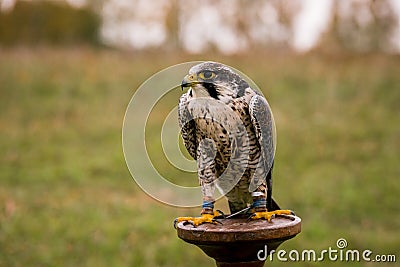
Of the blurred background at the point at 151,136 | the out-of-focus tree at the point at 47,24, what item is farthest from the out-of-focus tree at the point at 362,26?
the out-of-focus tree at the point at 47,24

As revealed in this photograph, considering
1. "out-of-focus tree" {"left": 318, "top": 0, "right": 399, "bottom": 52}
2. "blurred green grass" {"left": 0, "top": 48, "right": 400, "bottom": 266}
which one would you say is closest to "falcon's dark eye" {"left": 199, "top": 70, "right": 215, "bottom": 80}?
"blurred green grass" {"left": 0, "top": 48, "right": 400, "bottom": 266}

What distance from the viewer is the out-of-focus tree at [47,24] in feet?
56.1

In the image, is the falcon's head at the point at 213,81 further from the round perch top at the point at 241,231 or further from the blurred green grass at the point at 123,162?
the blurred green grass at the point at 123,162

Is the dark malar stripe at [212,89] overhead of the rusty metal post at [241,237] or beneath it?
overhead

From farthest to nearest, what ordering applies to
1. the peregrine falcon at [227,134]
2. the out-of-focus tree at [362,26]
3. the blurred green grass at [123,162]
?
1. the out-of-focus tree at [362,26]
2. the blurred green grass at [123,162]
3. the peregrine falcon at [227,134]

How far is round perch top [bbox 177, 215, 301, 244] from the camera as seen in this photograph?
Answer: 8.32 feet

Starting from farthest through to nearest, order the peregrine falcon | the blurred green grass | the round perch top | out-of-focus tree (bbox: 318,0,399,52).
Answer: out-of-focus tree (bbox: 318,0,399,52) → the blurred green grass → the peregrine falcon → the round perch top

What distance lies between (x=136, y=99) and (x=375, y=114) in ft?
27.9

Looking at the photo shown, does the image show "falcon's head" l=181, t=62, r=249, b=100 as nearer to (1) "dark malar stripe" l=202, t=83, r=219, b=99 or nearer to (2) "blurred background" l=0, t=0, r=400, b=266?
(1) "dark malar stripe" l=202, t=83, r=219, b=99

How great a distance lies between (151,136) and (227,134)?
7.19 metres

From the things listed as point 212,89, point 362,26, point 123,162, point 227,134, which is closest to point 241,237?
point 227,134

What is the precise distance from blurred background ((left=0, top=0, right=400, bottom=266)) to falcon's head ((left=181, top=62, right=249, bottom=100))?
335 cm

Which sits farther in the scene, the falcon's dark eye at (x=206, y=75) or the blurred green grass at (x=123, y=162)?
the blurred green grass at (x=123, y=162)

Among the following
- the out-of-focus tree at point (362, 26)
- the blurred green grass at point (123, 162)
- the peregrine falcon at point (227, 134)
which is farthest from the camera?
the out-of-focus tree at point (362, 26)
